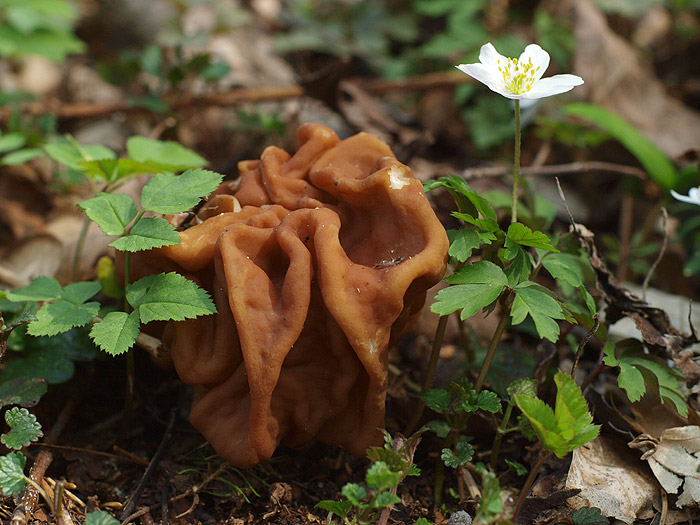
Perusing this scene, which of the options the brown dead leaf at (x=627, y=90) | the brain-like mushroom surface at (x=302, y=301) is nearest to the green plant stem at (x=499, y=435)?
the brain-like mushroom surface at (x=302, y=301)

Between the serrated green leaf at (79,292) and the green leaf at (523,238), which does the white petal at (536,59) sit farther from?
the serrated green leaf at (79,292)

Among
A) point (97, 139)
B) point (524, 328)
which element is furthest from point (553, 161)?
point (97, 139)

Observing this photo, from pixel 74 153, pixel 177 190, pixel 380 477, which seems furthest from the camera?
pixel 74 153

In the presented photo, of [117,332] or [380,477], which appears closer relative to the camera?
[380,477]

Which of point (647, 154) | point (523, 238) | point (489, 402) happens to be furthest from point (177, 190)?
point (647, 154)

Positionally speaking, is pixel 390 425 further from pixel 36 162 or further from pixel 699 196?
pixel 36 162

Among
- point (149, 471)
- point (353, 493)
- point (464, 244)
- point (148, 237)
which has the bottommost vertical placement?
point (149, 471)

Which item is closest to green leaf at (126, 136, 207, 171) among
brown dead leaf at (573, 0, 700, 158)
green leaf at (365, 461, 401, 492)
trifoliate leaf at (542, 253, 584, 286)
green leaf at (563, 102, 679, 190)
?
trifoliate leaf at (542, 253, 584, 286)

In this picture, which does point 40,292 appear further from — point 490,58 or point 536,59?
point 536,59
